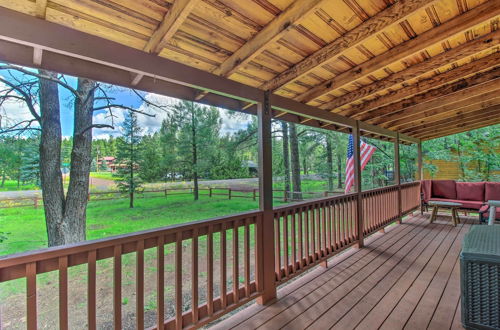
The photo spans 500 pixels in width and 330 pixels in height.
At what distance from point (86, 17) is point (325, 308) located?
3104mm

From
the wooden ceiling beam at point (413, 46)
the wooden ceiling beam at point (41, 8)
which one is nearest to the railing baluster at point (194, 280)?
the wooden ceiling beam at point (41, 8)

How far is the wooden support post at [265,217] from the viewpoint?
2.55 meters

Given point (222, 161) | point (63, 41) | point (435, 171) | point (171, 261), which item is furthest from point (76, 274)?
point (435, 171)

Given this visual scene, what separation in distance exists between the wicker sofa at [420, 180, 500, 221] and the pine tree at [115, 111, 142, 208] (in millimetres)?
9762

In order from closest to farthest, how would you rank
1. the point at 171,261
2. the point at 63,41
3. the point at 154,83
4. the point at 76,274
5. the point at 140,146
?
the point at 63,41 < the point at 154,83 < the point at 76,274 < the point at 171,261 < the point at 140,146

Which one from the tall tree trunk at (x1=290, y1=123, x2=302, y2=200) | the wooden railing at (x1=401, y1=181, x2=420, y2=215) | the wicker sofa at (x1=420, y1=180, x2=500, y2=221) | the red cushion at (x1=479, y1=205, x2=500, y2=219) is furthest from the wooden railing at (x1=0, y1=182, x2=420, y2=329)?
the tall tree trunk at (x1=290, y1=123, x2=302, y2=200)

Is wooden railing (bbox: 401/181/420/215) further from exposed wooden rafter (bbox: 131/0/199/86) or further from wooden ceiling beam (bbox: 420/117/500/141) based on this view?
exposed wooden rafter (bbox: 131/0/199/86)

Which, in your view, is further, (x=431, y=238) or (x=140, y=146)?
(x=140, y=146)

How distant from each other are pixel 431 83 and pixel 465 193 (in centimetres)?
502

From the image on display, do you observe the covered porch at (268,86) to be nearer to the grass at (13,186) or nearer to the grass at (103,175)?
the grass at (13,186)

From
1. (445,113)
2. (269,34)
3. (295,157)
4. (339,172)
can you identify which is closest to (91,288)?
(269,34)

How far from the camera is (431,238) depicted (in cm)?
468

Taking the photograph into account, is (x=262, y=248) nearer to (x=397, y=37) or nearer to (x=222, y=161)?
(x=397, y=37)

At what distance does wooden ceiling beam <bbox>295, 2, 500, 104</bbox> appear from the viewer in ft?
6.47
